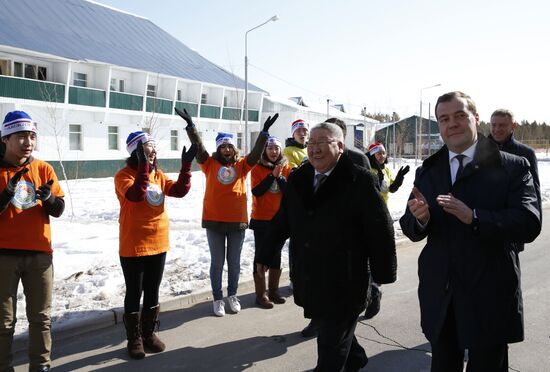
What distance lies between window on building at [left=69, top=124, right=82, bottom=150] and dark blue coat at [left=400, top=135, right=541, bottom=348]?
25781 mm

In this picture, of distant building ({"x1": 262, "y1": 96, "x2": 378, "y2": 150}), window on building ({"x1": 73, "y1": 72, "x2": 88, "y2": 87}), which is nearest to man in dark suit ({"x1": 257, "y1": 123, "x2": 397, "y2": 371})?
window on building ({"x1": 73, "y1": 72, "x2": 88, "y2": 87})

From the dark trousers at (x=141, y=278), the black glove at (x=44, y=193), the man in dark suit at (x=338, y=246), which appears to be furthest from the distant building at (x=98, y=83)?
the man in dark suit at (x=338, y=246)

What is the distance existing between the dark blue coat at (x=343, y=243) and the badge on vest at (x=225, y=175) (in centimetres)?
241

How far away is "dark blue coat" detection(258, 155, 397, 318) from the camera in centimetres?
291

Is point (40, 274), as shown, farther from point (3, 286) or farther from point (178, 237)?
point (178, 237)

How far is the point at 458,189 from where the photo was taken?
2607 mm

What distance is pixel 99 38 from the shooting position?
2802 centimetres

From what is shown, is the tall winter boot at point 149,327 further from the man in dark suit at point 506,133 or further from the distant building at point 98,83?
the distant building at point 98,83

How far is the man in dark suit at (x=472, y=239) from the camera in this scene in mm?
2445

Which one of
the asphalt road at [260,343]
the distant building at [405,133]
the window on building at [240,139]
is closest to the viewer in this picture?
the asphalt road at [260,343]

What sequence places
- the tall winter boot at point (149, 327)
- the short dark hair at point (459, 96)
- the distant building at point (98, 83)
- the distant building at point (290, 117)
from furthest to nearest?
the distant building at point (290, 117)
the distant building at point (98, 83)
the tall winter boot at point (149, 327)
the short dark hair at point (459, 96)

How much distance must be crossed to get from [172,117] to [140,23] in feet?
29.5

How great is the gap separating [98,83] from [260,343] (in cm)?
2528

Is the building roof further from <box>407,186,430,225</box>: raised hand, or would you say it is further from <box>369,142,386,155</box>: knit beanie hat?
<box>407,186,430,225</box>: raised hand
